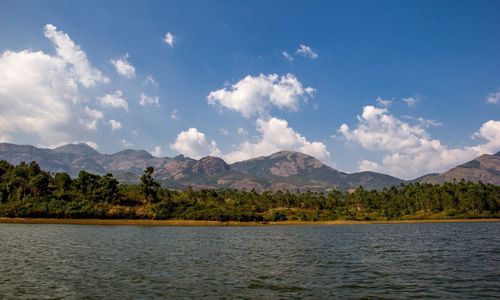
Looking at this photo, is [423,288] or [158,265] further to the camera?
[158,265]

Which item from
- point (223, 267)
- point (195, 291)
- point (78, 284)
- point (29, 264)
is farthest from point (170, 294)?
point (29, 264)

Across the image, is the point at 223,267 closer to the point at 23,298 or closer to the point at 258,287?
the point at 258,287

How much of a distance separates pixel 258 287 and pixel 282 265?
18.1 meters

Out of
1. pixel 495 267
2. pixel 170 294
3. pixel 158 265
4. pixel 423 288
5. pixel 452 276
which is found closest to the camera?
pixel 170 294

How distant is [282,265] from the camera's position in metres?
59.0

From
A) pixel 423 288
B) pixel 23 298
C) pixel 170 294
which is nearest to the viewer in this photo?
pixel 23 298

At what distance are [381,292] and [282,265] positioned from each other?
22107 millimetres

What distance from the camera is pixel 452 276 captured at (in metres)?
47.3

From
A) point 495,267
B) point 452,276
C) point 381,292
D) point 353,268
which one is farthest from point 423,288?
point 495,267

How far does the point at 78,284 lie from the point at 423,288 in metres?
36.8

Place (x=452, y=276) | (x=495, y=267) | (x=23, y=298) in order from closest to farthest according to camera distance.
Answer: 1. (x=23, y=298)
2. (x=452, y=276)
3. (x=495, y=267)

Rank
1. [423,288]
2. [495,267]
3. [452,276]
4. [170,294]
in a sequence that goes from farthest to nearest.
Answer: [495,267]
[452,276]
[423,288]
[170,294]

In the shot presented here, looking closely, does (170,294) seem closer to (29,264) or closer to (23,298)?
(23,298)

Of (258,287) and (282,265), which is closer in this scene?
(258,287)
